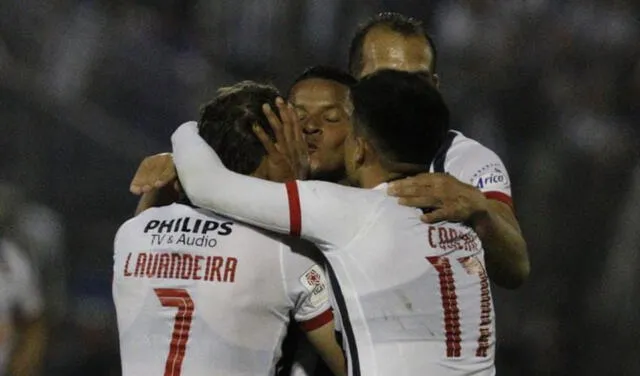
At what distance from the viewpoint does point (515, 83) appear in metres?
4.10

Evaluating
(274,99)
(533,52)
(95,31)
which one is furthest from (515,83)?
(274,99)

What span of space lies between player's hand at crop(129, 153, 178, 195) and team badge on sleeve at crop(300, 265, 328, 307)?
1.28 ft

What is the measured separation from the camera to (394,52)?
257cm

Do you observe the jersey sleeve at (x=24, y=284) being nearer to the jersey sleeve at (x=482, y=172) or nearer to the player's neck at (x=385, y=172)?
the jersey sleeve at (x=482, y=172)

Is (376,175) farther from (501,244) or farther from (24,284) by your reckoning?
(24,284)

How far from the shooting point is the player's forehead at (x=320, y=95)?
2365 millimetres

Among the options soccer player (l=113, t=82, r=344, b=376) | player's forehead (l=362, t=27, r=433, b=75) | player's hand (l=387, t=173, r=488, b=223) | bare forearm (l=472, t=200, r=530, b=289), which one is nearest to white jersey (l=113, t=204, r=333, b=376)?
Result: soccer player (l=113, t=82, r=344, b=376)

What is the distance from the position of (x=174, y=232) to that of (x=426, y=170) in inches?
17.7

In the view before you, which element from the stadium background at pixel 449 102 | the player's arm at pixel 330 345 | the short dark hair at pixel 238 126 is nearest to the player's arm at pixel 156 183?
the short dark hair at pixel 238 126

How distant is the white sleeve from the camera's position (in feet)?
6.05

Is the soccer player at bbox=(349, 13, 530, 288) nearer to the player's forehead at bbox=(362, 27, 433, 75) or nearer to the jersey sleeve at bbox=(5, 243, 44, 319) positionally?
the player's forehead at bbox=(362, 27, 433, 75)

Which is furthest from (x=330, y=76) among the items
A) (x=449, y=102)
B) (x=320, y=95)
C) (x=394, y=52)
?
(x=449, y=102)

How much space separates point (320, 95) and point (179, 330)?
0.65 m

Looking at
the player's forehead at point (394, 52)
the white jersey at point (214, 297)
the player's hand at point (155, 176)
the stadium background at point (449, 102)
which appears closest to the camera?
the white jersey at point (214, 297)
